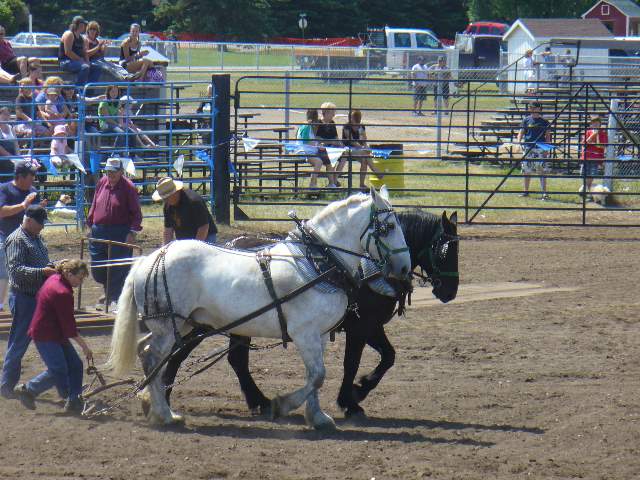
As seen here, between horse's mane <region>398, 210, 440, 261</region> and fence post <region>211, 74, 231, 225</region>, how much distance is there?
8.32 metres

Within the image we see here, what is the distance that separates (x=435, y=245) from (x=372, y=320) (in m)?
0.87

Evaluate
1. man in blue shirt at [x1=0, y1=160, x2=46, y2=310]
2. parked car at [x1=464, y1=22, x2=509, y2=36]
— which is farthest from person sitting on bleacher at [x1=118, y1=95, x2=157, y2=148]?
parked car at [x1=464, y1=22, x2=509, y2=36]

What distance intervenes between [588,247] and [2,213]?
9125 millimetres

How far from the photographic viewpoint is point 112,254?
37.0 ft

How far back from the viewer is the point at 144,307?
7785mm

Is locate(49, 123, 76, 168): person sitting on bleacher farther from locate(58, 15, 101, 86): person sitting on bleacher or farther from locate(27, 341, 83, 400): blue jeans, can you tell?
locate(27, 341, 83, 400): blue jeans

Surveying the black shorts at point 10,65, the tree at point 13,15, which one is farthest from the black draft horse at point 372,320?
the tree at point 13,15

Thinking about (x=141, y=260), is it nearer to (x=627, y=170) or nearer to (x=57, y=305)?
(x=57, y=305)

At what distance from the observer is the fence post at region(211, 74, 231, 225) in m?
16.5

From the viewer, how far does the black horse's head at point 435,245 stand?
859cm

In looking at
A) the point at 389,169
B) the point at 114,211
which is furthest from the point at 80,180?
the point at 389,169

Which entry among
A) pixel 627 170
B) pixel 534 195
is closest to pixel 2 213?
pixel 534 195

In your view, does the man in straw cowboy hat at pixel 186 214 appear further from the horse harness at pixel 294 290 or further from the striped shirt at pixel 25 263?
the horse harness at pixel 294 290

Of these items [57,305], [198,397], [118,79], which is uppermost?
[118,79]
